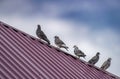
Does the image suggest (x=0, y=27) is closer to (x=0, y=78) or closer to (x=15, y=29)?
(x=15, y=29)

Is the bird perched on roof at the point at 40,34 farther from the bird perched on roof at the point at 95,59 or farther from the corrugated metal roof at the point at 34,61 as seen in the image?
the bird perched on roof at the point at 95,59

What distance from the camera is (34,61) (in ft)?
44.0

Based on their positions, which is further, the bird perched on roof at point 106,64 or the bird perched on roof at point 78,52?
the bird perched on roof at point 106,64

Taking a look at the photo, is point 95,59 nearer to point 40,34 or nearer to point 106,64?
point 106,64

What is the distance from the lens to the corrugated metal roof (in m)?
12.1

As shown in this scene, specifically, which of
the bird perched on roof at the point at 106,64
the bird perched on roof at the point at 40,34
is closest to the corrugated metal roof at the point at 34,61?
the bird perched on roof at the point at 40,34

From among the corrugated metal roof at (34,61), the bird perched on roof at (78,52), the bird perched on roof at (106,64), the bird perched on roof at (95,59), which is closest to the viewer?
the corrugated metal roof at (34,61)

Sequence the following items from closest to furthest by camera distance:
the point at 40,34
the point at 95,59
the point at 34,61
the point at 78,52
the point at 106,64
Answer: the point at 34,61 → the point at 40,34 → the point at 78,52 → the point at 106,64 → the point at 95,59

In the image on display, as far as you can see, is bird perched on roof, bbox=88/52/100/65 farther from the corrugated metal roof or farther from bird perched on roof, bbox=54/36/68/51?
the corrugated metal roof

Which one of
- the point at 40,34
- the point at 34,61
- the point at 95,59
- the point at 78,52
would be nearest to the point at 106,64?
the point at 95,59

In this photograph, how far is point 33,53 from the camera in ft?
46.3

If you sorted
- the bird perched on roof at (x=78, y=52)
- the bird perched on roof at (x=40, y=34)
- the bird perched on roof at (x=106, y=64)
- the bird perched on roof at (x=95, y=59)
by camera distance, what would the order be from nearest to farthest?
the bird perched on roof at (x=40, y=34)
the bird perched on roof at (x=78, y=52)
the bird perched on roof at (x=106, y=64)
the bird perched on roof at (x=95, y=59)

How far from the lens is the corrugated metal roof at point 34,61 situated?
12.1m

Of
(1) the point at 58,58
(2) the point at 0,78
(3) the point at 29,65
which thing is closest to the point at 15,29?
(1) the point at 58,58
